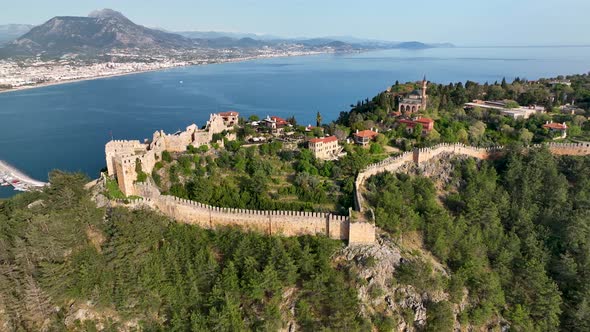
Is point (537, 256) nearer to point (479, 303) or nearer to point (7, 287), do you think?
point (479, 303)

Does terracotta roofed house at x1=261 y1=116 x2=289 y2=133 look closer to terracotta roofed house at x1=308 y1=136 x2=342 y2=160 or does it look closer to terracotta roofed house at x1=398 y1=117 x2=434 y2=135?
terracotta roofed house at x1=308 y1=136 x2=342 y2=160

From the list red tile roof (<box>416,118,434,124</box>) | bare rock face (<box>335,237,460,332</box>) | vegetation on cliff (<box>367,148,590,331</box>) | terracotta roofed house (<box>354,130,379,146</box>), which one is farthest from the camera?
red tile roof (<box>416,118,434,124</box>)

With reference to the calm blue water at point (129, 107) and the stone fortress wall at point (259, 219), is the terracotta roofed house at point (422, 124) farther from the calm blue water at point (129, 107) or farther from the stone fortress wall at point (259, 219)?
the calm blue water at point (129, 107)

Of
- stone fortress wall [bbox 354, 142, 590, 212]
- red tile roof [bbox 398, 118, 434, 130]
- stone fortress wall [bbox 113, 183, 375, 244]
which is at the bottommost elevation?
stone fortress wall [bbox 113, 183, 375, 244]

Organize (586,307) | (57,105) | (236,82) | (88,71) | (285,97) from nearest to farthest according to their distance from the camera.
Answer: (586,307) → (57,105) → (285,97) → (236,82) → (88,71)

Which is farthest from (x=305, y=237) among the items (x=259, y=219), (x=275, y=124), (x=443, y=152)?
(x=275, y=124)

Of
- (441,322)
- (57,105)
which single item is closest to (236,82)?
(57,105)

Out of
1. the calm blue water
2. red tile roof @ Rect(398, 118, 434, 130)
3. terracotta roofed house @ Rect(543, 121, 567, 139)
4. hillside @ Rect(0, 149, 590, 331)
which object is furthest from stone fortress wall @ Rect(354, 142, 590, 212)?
the calm blue water


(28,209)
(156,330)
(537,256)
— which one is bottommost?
(156,330)
